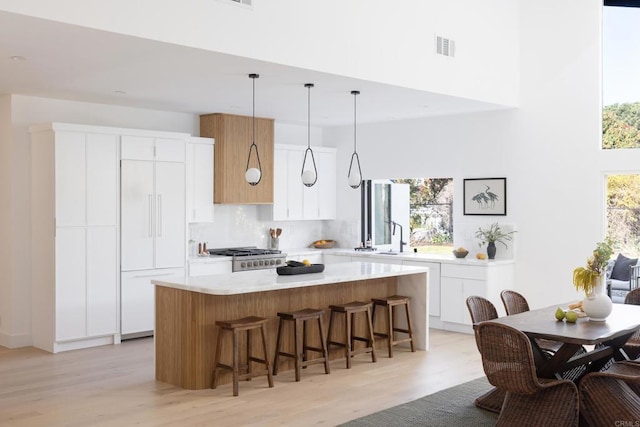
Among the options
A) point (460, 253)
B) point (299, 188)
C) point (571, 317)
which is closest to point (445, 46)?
point (460, 253)

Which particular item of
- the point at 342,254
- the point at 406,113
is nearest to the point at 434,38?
the point at 406,113

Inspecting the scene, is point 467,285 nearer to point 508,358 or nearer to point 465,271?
point 465,271

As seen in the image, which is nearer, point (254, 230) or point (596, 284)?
point (596, 284)

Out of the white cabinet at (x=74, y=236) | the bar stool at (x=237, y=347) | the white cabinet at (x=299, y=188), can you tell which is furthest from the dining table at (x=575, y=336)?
the white cabinet at (x=299, y=188)

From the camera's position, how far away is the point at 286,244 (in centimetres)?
1035

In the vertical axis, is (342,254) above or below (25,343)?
above

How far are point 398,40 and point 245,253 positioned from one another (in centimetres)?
354

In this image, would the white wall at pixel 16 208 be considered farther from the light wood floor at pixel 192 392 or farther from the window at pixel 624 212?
the window at pixel 624 212

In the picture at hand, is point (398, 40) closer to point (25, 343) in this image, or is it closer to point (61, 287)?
point (61, 287)

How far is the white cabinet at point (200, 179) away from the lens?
28.4ft

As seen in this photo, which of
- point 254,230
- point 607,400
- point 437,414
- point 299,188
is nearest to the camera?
point 607,400

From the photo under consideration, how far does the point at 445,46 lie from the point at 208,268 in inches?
154

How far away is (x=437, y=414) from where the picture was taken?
5.20m

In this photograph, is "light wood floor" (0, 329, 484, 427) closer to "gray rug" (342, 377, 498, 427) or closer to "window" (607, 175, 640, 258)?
"gray rug" (342, 377, 498, 427)
